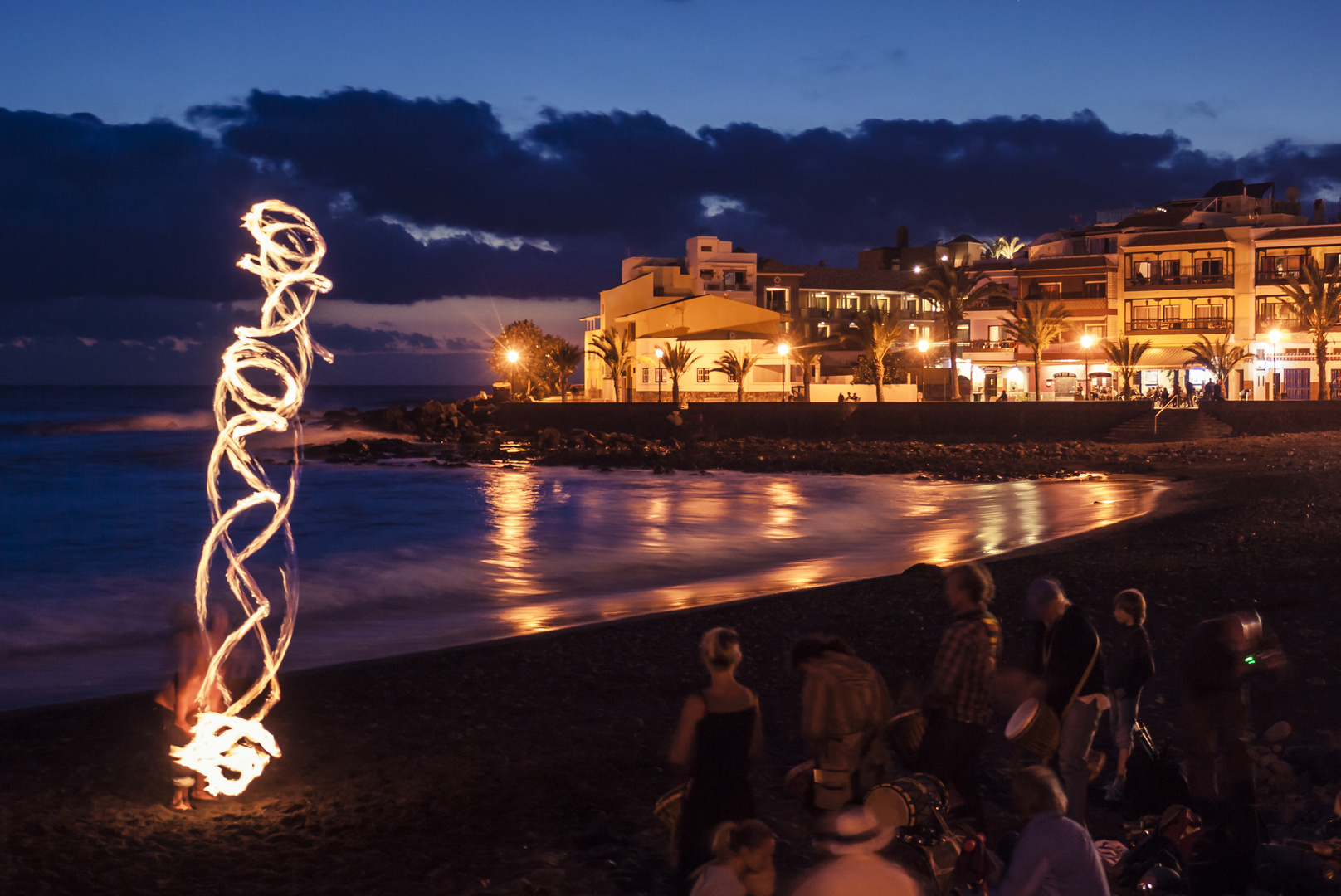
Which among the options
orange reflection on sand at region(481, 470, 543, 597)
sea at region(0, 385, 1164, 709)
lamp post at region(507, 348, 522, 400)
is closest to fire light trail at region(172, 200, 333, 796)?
sea at region(0, 385, 1164, 709)

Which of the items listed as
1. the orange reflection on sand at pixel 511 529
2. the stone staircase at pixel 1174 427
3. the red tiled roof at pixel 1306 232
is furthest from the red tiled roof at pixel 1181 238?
the orange reflection on sand at pixel 511 529

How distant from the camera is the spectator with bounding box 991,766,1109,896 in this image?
12.4 feet

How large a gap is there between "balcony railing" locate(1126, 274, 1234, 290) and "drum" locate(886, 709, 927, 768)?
197 ft

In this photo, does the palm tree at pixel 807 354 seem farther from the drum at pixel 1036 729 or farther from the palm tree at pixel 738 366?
the drum at pixel 1036 729

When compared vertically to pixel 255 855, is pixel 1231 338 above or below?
above

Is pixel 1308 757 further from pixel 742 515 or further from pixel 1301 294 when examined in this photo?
pixel 1301 294

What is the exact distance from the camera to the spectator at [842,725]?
183 inches

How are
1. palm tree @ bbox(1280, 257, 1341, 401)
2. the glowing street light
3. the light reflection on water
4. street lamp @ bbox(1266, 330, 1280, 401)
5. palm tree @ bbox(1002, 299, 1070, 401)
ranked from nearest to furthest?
the light reflection on water
palm tree @ bbox(1280, 257, 1341, 401)
street lamp @ bbox(1266, 330, 1280, 401)
palm tree @ bbox(1002, 299, 1070, 401)
the glowing street light

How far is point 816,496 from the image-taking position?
3319cm

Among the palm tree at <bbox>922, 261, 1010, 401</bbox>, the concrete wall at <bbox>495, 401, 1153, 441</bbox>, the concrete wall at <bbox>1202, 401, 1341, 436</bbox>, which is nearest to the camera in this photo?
the concrete wall at <bbox>1202, 401, 1341, 436</bbox>

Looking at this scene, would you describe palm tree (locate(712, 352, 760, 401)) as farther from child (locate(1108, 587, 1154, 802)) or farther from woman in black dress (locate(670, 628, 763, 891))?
woman in black dress (locate(670, 628, 763, 891))

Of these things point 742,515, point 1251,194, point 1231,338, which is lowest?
point 742,515

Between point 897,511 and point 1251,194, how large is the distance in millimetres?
63306

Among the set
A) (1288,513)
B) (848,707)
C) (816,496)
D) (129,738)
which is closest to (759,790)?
(848,707)
